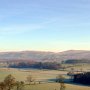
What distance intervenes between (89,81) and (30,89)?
53770 mm

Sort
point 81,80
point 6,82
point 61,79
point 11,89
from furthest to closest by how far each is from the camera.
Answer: point 81,80 → point 61,79 → point 11,89 → point 6,82

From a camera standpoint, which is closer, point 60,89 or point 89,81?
point 60,89

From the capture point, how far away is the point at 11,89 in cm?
12344

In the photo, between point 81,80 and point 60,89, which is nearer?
point 60,89

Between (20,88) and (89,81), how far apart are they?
62149mm

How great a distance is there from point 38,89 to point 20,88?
466 inches

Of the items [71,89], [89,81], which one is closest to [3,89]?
[71,89]

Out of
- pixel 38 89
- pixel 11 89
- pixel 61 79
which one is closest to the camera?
pixel 11 89

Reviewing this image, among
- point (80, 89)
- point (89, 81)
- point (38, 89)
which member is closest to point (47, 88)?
point (38, 89)

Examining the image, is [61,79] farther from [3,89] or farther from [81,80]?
[3,89]

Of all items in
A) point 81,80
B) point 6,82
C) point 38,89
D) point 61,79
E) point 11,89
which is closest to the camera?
point 6,82

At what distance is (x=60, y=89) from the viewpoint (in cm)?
12938

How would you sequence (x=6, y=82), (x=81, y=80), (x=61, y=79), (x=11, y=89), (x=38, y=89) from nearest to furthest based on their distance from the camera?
(x=6, y=82) → (x=11, y=89) → (x=38, y=89) → (x=61, y=79) → (x=81, y=80)

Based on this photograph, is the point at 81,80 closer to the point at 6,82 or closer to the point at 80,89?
the point at 80,89
